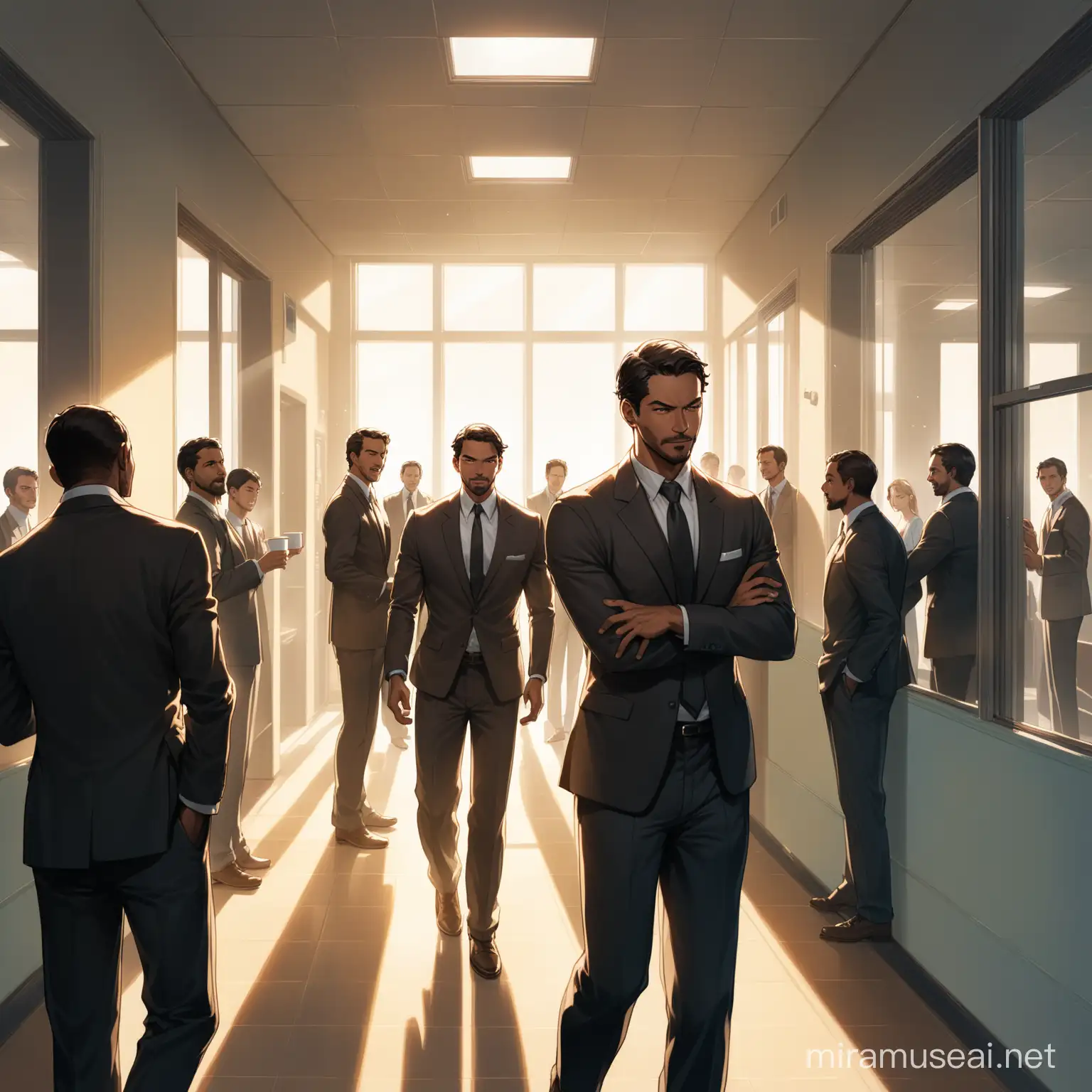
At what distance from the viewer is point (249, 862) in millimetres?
4609

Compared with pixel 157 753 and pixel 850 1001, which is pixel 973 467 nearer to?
pixel 850 1001

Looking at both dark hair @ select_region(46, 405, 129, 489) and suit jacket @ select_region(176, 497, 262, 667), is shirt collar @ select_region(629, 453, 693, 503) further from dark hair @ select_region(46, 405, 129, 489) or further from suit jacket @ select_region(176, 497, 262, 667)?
suit jacket @ select_region(176, 497, 262, 667)

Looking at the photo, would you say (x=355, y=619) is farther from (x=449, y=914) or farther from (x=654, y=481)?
(x=654, y=481)

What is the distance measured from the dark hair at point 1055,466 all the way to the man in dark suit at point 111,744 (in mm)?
2259

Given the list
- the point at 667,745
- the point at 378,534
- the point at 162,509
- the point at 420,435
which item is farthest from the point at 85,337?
the point at 420,435

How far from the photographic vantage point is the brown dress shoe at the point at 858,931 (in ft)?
12.6

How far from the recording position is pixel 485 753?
359 cm

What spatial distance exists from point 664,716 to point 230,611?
2.71 meters

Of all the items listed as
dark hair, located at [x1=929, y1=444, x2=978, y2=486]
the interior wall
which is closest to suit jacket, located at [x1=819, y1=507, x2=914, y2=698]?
the interior wall

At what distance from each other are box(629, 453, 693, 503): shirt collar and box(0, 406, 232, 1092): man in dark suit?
0.89 m

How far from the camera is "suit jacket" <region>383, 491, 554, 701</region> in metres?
3.56

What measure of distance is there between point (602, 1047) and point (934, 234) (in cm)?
333

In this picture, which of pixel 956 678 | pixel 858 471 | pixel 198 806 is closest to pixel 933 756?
pixel 956 678

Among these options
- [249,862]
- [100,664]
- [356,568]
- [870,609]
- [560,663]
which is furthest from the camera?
[560,663]
